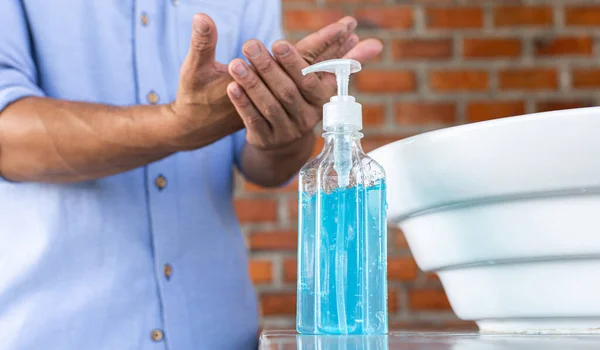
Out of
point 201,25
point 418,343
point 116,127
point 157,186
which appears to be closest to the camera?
point 418,343

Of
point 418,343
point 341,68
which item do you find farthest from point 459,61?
point 418,343

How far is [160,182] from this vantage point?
80cm

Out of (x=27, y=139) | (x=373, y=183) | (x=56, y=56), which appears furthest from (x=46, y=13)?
(x=373, y=183)

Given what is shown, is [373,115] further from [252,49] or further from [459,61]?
[252,49]

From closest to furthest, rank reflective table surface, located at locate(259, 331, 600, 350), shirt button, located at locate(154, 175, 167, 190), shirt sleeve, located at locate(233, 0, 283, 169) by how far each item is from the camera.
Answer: reflective table surface, located at locate(259, 331, 600, 350) → shirt button, located at locate(154, 175, 167, 190) → shirt sleeve, located at locate(233, 0, 283, 169)

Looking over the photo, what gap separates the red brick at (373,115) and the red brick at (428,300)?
1.19ft

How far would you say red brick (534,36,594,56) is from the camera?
1512 millimetres

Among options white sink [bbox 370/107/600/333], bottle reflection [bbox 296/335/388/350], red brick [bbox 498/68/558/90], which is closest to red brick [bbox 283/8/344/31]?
red brick [bbox 498/68/558/90]

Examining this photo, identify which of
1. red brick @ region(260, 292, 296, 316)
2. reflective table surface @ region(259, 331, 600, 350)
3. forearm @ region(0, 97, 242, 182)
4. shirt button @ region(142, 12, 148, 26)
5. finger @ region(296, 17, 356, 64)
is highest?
shirt button @ region(142, 12, 148, 26)

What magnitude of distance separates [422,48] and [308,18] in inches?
9.8

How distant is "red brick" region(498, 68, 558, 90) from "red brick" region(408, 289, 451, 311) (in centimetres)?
46

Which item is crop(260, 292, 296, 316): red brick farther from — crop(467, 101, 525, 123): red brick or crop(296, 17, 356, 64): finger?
crop(296, 17, 356, 64): finger

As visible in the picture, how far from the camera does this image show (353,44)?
708 mm

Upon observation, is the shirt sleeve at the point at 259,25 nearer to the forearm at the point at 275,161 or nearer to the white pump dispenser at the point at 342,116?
the forearm at the point at 275,161
